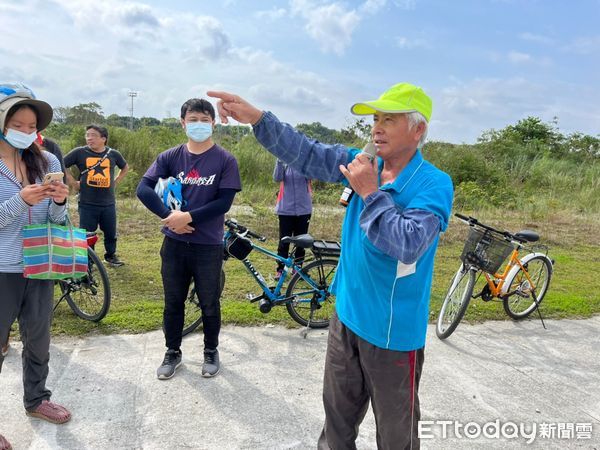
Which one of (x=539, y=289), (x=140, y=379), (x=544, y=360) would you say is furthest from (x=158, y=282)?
(x=539, y=289)

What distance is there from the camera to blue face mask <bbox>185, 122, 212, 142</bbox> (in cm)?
308

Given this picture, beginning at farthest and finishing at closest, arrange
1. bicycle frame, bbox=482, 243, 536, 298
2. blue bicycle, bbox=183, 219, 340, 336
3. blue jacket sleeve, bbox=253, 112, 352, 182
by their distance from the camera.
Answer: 1. bicycle frame, bbox=482, 243, 536, 298
2. blue bicycle, bbox=183, 219, 340, 336
3. blue jacket sleeve, bbox=253, 112, 352, 182

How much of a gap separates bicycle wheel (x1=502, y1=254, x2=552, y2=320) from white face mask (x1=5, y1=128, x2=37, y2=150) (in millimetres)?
4332

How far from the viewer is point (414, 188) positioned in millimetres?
1812

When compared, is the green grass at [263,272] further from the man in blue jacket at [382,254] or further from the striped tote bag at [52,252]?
the man in blue jacket at [382,254]

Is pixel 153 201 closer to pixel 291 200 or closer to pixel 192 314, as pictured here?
pixel 192 314

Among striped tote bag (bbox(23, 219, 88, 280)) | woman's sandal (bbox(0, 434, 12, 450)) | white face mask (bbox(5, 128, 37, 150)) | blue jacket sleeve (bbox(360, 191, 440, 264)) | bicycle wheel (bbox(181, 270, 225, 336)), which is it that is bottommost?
woman's sandal (bbox(0, 434, 12, 450))

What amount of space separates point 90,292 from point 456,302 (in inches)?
135

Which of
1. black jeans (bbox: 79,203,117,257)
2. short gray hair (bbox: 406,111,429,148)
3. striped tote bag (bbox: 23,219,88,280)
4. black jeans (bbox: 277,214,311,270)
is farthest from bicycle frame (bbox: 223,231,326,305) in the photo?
short gray hair (bbox: 406,111,429,148)

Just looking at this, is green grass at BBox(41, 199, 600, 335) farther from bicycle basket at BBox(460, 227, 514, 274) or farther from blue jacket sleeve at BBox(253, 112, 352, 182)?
blue jacket sleeve at BBox(253, 112, 352, 182)

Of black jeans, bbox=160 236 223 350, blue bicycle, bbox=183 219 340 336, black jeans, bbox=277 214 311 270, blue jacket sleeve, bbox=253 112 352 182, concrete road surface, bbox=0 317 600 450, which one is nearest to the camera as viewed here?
blue jacket sleeve, bbox=253 112 352 182

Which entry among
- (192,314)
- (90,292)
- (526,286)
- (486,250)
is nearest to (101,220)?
(90,292)

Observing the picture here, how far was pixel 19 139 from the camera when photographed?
7.99 ft

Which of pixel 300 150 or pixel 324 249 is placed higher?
pixel 300 150
